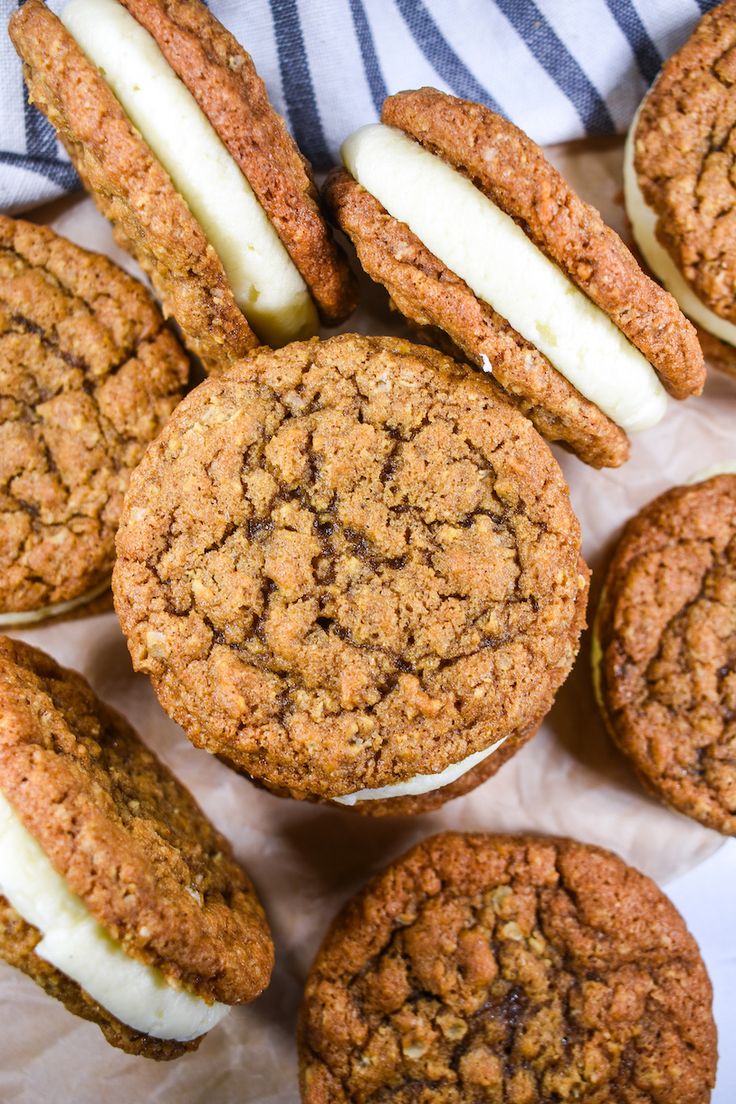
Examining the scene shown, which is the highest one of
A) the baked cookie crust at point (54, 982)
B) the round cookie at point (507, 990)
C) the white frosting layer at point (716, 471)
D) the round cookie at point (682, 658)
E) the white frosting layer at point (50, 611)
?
the white frosting layer at point (50, 611)

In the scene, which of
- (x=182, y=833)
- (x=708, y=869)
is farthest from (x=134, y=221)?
(x=708, y=869)

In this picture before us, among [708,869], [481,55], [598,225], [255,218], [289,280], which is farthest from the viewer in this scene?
[708,869]

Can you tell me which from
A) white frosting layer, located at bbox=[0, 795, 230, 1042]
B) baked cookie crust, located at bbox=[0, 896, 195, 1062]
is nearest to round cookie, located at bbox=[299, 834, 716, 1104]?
baked cookie crust, located at bbox=[0, 896, 195, 1062]

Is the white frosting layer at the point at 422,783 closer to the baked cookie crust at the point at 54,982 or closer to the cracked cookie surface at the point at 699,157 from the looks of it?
the baked cookie crust at the point at 54,982

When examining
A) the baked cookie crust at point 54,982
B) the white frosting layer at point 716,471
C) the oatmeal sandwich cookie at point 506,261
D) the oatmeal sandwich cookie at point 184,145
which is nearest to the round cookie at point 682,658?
the white frosting layer at point 716,471

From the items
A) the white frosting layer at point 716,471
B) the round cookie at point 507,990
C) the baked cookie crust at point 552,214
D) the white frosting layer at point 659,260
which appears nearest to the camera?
the baked cookie crust at point 552,214

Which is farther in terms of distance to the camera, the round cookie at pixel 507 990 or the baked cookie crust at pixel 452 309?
the round cookie at pixel 507 990

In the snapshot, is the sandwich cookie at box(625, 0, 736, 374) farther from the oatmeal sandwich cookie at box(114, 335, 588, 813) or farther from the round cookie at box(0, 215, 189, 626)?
the round cookie at box(0, 215, 189, 626)

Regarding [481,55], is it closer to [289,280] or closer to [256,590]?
[289,280]
